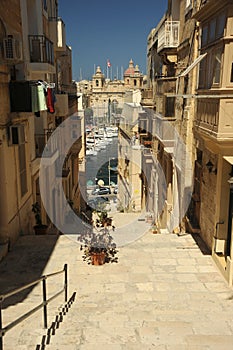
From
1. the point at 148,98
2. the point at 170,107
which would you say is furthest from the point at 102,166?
the point at 170,107

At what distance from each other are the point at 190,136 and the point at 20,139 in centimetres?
602

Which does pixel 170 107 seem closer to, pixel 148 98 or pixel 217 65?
pixel 148 98

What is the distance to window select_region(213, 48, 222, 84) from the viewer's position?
7652 mm

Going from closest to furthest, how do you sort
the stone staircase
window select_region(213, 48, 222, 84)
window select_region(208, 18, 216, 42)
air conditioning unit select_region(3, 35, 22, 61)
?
the stone staircase < window select_region(213, 48, 222, 84) < window select_region(208, 18, 216, 42) < air conditioning unit select_region(3, 35, 22, 61)

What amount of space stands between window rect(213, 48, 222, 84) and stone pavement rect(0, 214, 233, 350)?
4.78 m

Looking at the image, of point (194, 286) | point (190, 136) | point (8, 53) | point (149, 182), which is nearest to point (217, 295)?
point (194, 286)

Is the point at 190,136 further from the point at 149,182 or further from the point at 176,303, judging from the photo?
the point at 149,182

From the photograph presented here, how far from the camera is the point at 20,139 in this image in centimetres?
972

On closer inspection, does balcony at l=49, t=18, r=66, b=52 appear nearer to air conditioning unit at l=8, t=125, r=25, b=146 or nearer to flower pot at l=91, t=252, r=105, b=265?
air conditioning unit at l=8, t=125, r=25, b=146

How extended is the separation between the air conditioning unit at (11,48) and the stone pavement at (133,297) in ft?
17.6

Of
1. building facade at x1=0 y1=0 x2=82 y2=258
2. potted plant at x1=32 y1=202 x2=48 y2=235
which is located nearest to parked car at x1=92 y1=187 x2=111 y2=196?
building facade at x1=0 y1=0 x2=82 y2=258

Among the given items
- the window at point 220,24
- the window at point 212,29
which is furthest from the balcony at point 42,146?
the window at point 220,24

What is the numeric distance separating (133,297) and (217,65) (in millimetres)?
5597

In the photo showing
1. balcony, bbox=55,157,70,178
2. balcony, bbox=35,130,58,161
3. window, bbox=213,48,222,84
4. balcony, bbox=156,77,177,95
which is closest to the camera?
window, bbox=213,48,222,84
